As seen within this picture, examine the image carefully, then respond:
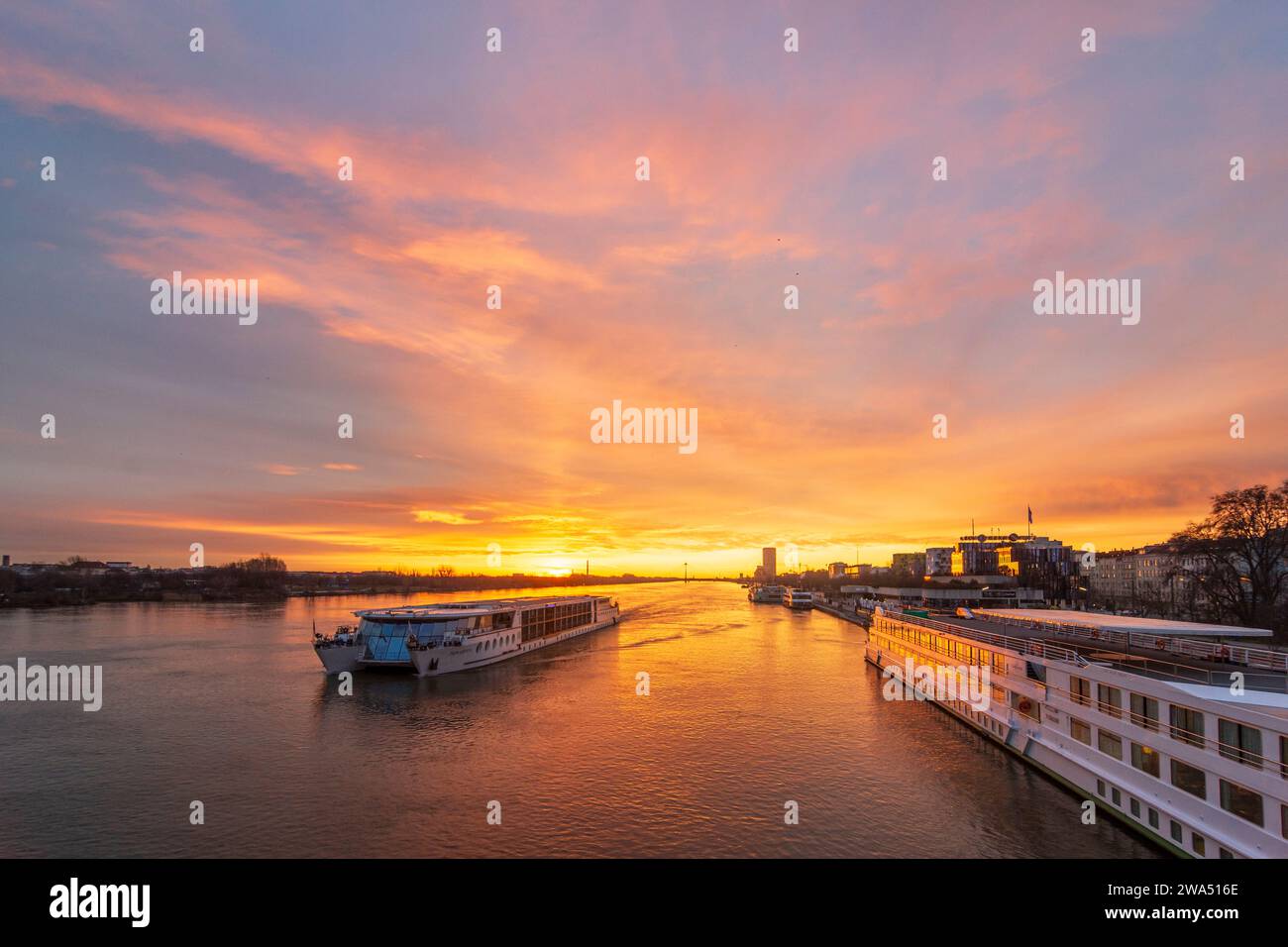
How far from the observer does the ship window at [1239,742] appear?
18828 millimetres

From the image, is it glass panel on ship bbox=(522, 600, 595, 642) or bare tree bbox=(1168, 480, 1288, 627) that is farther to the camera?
glass panel on ship bbox=(522, 600, 595, 642)

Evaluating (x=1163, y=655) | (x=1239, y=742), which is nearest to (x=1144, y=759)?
(x=1239, y=742)

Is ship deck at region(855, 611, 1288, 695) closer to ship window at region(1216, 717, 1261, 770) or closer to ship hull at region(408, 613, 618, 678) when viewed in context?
ship window at region(1216, 717, 1261, 770)

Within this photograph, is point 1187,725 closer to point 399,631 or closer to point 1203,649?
point 1203,649

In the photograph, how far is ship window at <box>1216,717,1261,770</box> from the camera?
18.8 meters

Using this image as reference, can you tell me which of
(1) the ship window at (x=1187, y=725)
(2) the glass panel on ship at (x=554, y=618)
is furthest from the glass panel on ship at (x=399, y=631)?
(1) the ship window at (x=1187, y=725)

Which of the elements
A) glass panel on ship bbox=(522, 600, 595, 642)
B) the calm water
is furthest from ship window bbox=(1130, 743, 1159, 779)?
glass panel on ship bbox=(522, 600, 595, 642)

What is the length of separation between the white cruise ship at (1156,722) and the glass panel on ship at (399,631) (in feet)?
151

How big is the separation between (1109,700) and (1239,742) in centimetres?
690

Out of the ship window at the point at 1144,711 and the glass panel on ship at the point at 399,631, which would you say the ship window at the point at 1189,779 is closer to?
the ship window at the point at 1144,711

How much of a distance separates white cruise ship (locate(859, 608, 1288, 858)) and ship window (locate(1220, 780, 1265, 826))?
0.03m

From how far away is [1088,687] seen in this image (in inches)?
1085

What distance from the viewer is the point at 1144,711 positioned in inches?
939
